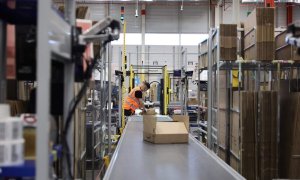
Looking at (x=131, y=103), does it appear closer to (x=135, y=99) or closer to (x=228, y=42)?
(x=135, y=99)

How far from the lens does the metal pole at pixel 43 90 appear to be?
1.02 meters

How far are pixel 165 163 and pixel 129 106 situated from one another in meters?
4.79

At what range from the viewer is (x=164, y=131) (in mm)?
3748

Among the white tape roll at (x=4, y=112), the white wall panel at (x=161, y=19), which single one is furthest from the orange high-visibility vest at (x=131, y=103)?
the white tape roll at (x=4, y=112)

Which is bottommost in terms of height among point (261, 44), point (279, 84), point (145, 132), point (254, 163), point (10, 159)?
point (254, 163)

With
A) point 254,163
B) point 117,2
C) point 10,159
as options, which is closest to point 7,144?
point 10,159

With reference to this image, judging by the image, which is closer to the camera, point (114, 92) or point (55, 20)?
point (55, 20)

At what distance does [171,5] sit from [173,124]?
9.33 m

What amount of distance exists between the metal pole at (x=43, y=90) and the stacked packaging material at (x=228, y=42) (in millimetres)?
3192

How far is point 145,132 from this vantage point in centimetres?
392

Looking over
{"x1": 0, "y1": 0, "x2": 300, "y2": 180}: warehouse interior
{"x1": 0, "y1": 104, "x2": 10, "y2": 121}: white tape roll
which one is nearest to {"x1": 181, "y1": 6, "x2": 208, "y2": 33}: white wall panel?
{"x1": 0, "y1": 0, "x2": 300, "y2": 180}: warehouse interior

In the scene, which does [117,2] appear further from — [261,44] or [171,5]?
[261,44]

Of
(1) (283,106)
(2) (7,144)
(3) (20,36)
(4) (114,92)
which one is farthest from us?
(4) (114,92)

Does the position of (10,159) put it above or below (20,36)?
below
